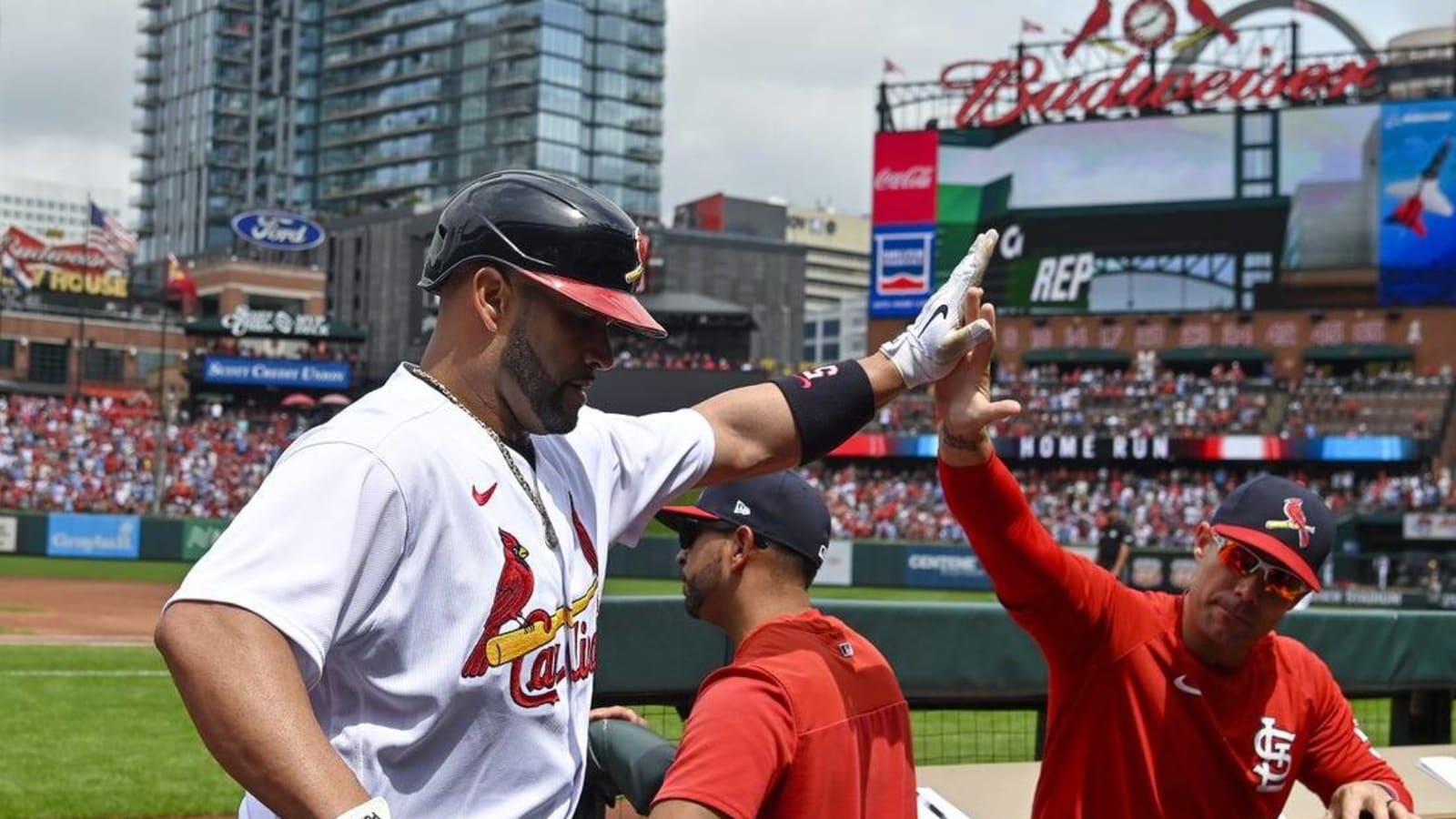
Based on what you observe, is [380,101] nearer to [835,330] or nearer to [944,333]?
[835,330]

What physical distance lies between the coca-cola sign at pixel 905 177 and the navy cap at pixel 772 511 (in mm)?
42752

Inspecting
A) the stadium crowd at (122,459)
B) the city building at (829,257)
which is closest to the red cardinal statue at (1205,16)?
the stadium crowd at (122,459)

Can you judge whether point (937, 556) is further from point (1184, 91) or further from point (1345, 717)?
point (1345, 717)

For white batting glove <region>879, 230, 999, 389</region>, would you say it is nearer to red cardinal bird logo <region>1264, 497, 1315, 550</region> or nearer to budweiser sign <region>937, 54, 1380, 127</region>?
red cardinal bird logo <region>1264, 497, 1315, 550</region>

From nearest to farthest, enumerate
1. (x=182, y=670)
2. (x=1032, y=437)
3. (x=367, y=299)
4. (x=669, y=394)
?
(x=182, y=670) → (x=669, y=394) → (x=1032, y=437) → (x=367, y=299)

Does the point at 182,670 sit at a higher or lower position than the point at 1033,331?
lower

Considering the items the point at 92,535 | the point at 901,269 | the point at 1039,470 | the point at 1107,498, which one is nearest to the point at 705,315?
the point at 901,269

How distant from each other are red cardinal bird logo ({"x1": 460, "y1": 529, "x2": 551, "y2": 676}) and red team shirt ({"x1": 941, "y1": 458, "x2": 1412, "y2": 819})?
110cm

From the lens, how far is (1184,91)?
44719 mm

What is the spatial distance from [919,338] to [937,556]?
96.9ft

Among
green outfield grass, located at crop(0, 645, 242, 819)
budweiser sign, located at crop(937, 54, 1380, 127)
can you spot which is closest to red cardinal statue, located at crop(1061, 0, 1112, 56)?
budweiser sign, located at crop(937, 54, 1380, 127)

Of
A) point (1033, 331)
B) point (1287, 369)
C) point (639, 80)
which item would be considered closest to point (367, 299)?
point (639, 80)

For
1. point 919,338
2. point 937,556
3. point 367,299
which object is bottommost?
point 937,556

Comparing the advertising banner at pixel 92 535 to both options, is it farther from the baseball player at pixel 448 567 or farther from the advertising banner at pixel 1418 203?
the advertising banner at pixel 1418 203
